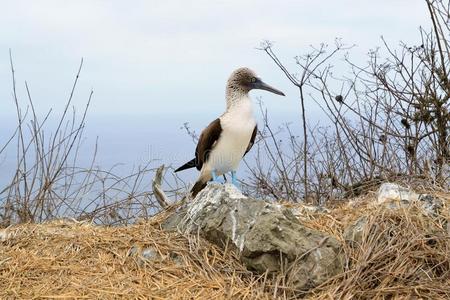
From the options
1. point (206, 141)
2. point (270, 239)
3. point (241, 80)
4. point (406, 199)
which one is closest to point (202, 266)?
point (270, 239)

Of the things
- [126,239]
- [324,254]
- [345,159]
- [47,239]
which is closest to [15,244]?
[47,239]

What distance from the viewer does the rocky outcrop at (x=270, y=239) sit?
294 centimetres

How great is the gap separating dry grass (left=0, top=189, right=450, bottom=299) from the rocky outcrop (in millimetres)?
52

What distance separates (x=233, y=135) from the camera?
4.75 metres

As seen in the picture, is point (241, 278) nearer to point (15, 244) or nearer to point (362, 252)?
point (362, 252)

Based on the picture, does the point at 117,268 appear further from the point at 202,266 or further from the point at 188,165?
the point at 188,165

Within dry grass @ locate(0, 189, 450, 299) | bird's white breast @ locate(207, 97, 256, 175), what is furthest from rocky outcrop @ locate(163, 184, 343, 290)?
bird's white breast @ locate(207, 97, 256, 175)

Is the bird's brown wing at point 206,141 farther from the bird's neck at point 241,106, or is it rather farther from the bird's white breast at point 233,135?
the bird's neck at point 241,106

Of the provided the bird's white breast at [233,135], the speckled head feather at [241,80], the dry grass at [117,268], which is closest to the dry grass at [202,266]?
the dry grass at [117,268]

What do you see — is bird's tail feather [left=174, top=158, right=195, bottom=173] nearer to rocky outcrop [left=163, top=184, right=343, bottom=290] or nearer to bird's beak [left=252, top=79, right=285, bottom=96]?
bird's beak [left=252, top=79, right=285, bottom=96]

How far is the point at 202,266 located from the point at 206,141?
1.89 metres

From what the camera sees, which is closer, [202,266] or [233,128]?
[202,266]

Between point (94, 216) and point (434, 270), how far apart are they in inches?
84.3

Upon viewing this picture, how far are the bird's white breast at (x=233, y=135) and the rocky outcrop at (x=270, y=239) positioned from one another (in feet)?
4.77
